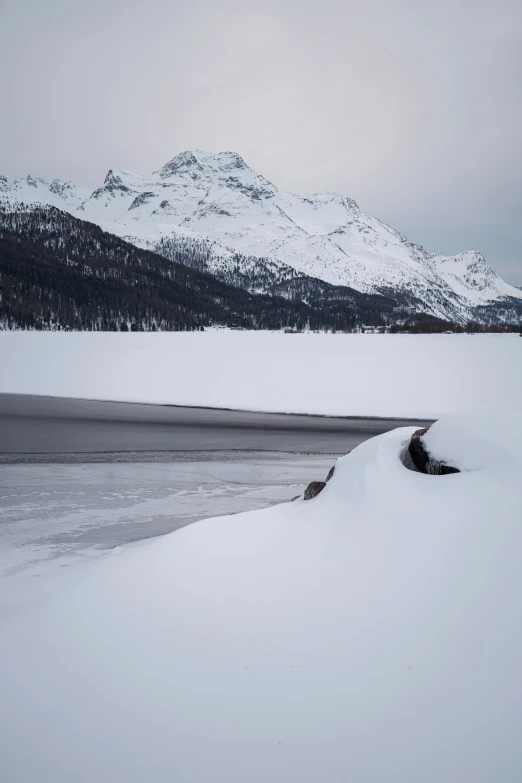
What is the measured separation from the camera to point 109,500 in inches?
357

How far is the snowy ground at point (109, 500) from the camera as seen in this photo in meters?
6.03

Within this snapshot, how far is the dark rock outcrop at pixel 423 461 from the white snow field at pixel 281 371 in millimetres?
16162

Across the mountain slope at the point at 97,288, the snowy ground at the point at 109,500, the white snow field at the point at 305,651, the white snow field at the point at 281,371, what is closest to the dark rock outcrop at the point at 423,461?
the white snow field at the point at 305,651

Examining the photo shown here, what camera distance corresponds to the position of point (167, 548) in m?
5.42

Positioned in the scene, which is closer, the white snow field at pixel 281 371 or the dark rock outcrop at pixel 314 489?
the dark rock outcrop at pixel 314 489

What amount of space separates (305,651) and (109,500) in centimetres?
650

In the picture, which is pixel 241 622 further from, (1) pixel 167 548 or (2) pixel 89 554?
(2) pixel 89 554

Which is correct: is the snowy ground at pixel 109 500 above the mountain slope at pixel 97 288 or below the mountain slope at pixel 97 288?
below

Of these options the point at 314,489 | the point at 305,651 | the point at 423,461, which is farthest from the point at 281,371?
the point at 305,651

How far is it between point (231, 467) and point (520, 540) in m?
8.95

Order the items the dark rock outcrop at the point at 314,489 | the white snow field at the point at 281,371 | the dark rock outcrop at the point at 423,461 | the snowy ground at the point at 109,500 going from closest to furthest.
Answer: the dark rock outcrop at the point at 423,461
the snowy ground at the point at 109,500
the dark rock outcrop at the point at 314,489
the white snow field at the point at 281,371

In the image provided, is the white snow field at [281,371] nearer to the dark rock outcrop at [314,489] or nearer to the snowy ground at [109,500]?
the snowy ground at [109,500]

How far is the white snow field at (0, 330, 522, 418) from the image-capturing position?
23219mm

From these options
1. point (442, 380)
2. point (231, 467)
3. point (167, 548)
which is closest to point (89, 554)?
point (167, 548)
